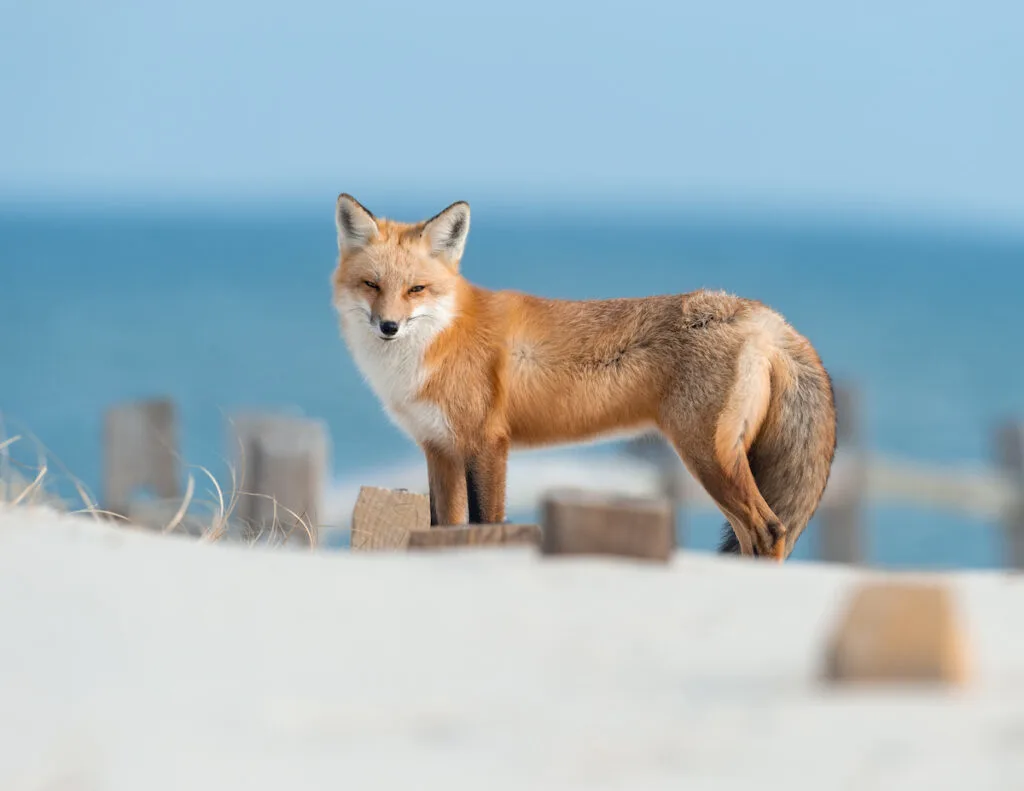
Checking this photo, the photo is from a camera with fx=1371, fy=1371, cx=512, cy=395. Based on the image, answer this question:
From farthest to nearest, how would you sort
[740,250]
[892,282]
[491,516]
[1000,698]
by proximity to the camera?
[740,250] < [892,282] < [491,516] < [1000,698]

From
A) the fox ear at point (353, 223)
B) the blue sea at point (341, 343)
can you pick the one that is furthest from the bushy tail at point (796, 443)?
the blue sea at point (341, 343)

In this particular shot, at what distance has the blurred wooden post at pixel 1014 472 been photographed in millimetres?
10922

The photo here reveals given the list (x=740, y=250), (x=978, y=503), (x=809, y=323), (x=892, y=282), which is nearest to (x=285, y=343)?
(x=809, y=323)

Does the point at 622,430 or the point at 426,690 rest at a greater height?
the point at 622,430

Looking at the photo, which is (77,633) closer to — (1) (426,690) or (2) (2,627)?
(2) (2,627)

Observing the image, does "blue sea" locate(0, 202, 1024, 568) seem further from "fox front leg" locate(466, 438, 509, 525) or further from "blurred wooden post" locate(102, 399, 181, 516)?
"fox front leg" locate(466, 438, 509, 525)

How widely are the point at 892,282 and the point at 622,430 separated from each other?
91764 mm

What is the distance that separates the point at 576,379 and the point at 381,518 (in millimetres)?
1045

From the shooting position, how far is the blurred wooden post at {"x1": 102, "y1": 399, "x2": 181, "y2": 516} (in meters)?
10.3

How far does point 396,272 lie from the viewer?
6.02m

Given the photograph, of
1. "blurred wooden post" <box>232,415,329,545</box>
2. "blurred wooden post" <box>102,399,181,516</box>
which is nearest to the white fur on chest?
"blurred wooden post" <box>232,415,329,545</box>

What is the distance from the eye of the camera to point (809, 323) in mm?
65438

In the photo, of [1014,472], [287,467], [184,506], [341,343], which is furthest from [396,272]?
[341,343]

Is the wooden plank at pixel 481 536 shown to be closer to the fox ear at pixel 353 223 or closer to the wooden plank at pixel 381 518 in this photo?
the wooden plank at pixel 381 518
